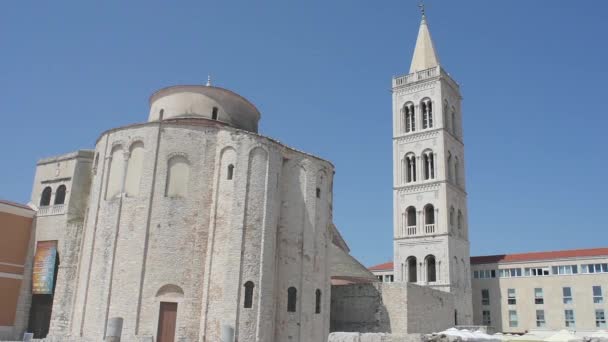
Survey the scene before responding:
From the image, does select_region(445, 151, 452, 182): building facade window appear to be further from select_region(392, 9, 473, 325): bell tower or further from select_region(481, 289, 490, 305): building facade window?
select_region(481, 289, 490, 305): building facade window

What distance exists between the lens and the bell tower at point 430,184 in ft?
141

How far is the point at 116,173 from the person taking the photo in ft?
84.7

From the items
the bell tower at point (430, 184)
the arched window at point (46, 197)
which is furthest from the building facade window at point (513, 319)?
the arched window at point (46, 197)

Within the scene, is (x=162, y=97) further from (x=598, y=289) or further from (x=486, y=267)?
(x=598, y=289)

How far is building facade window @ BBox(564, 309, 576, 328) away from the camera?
45.2 metres

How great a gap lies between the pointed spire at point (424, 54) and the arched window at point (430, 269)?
17423mm

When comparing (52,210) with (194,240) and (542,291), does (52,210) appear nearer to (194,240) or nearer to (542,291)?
(194,240)

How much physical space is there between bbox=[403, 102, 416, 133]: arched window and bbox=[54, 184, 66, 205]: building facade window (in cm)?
2924

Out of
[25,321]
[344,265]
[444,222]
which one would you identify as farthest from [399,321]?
[25,321]

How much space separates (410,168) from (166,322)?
95.0 feet

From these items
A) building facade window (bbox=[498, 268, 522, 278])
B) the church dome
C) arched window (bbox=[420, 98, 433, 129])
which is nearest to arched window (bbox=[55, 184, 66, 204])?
the church dome

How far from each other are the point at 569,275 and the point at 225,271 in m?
35.0

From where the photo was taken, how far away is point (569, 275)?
152ft

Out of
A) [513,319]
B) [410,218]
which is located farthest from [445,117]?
[513,319]
